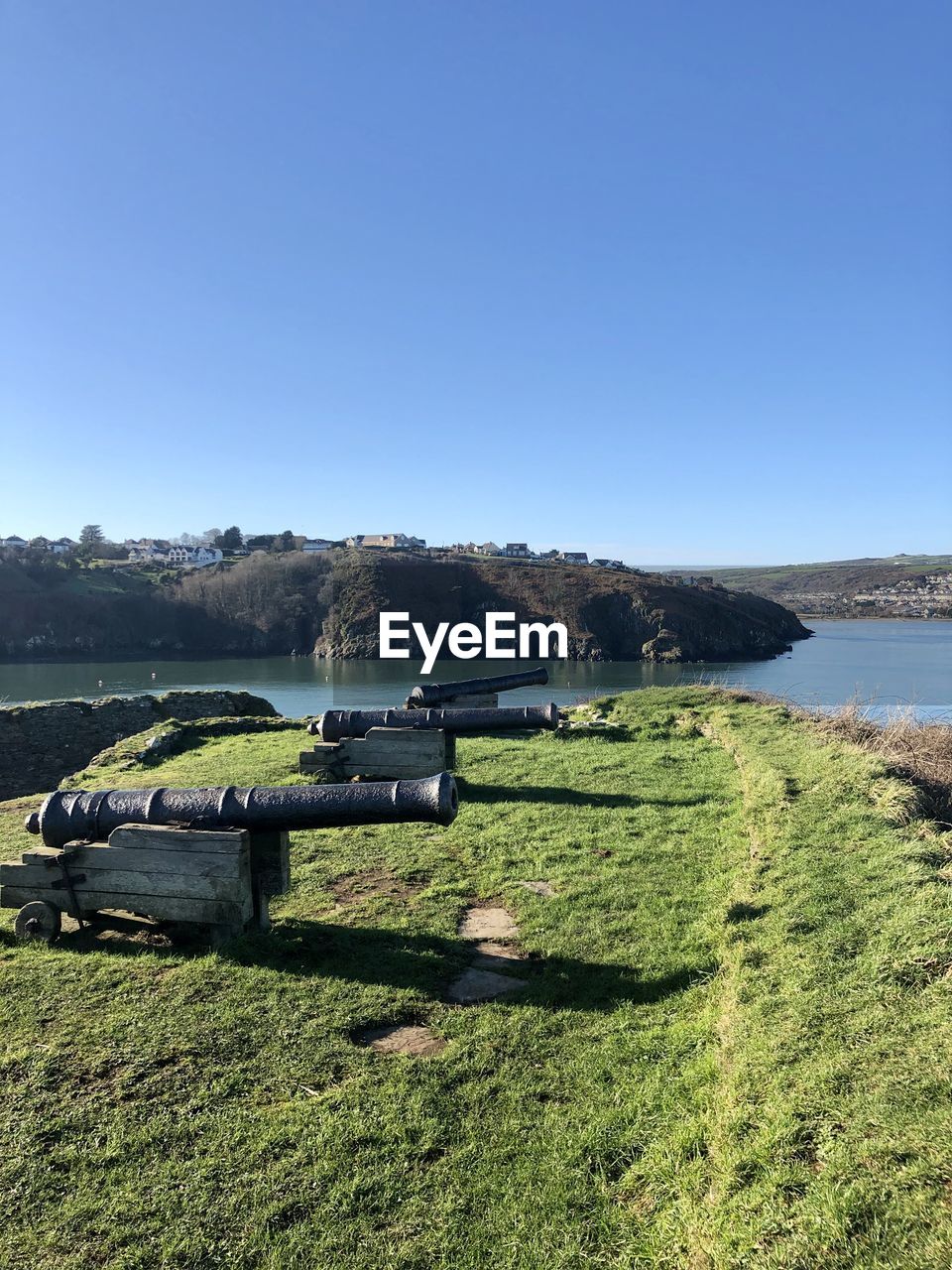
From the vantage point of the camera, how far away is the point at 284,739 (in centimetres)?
1341

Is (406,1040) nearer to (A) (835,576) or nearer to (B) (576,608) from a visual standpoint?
(B) (576,608)

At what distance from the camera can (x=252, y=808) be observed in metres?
4.94

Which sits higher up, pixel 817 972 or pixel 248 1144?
pixel 817 972

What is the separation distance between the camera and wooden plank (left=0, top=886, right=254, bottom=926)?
15.9 ft

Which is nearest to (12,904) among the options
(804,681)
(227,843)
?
(227,843)

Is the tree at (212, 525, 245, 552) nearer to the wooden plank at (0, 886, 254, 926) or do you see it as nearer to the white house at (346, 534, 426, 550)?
the white house at (346, 534, 426, 550)

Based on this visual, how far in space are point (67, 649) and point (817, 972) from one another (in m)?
78.2

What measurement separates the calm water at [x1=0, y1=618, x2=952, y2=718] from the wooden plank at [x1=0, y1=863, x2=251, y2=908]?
27.9 meters

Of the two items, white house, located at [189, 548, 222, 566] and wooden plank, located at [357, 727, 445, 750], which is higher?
white house, located at [189, 548, 222, 566]

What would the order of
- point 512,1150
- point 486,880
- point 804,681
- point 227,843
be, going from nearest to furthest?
point 512,1150 → point 227,843 → point 486,880 → point 804,681

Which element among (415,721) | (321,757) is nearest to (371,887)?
(321,757)

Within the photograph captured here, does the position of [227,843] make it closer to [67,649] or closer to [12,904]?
[12,904]

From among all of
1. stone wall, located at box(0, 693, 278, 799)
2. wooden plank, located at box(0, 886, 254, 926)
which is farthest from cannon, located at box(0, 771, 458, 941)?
stone wall, located at box(0, 693, 278, 799)

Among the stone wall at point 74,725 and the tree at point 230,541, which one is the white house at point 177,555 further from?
the stone wall at point 74,725
